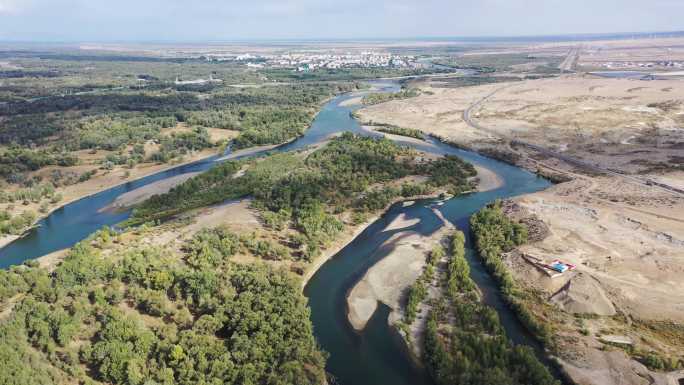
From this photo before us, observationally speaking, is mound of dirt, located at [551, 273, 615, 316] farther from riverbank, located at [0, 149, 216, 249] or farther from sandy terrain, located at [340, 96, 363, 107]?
sandy terrain, located at [340, 96, 363, 107]

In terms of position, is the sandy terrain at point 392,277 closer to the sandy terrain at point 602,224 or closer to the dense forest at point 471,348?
the dense forest at point 471,348

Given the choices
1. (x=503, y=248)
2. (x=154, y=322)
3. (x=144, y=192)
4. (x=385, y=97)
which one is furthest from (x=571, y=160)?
(x=385, y=97)

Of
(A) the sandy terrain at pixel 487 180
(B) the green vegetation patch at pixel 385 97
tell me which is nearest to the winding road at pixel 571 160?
(A) the sandy terrain at pixel 487 180

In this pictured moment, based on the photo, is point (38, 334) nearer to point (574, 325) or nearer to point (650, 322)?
point (574, 325)

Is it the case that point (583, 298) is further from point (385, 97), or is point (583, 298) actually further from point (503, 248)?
point (385, 97)

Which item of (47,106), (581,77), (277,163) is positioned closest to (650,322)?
(277,163)

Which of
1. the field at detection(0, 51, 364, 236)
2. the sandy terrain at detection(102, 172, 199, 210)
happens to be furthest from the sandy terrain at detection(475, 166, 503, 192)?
the sandy terrain at detection(102, 172, 199, 210)

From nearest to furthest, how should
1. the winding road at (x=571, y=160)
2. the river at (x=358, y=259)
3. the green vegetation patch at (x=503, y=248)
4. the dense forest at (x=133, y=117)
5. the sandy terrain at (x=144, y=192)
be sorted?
the river at (x=358, y=259)
the green vegetation patch at (x=503, y=248)
the winding road at (x=571, y=160)
the sandy terrain at (x=144, y=192)
the dense forest at (x=133, y=117)
